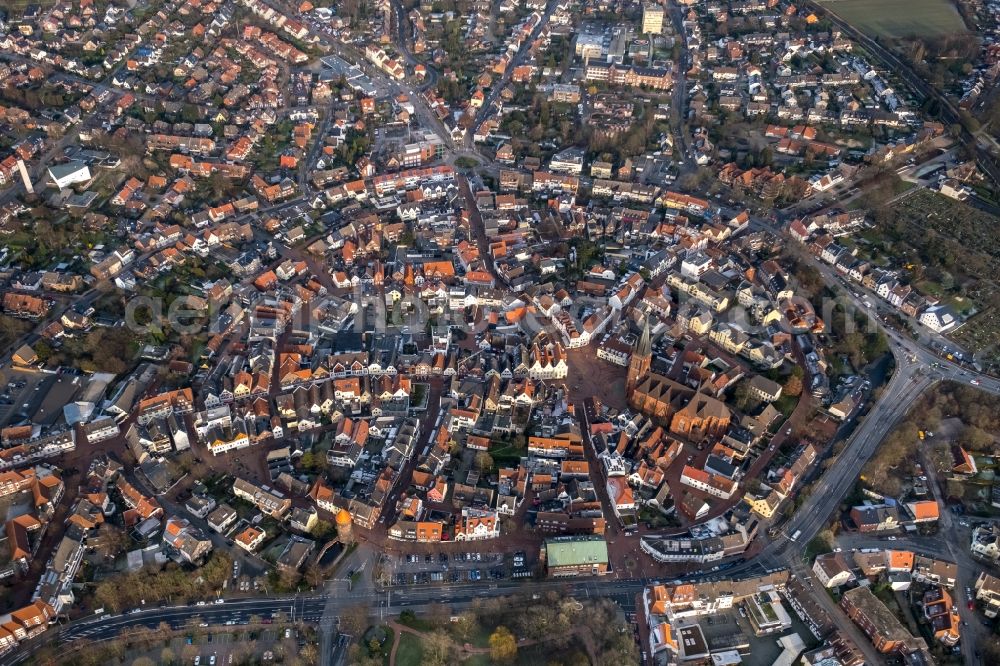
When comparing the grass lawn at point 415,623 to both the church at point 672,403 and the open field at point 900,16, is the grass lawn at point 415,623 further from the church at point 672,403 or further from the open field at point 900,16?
the open field at point 900,16

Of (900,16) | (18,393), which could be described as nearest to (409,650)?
(18,393)

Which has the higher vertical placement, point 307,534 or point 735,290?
point 735,290

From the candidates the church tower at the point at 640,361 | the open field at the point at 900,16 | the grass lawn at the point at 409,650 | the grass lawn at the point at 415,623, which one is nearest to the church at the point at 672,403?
the church tower at the point at 640,361

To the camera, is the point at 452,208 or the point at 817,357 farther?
the point at 452,208

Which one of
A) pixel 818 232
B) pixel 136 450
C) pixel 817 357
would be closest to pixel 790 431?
pixel 817 357

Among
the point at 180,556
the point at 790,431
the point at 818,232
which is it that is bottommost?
the point at 180,556

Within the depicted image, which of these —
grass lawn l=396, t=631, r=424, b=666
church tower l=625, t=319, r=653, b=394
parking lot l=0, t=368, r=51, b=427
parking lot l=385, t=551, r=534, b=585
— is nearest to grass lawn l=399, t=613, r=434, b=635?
grass lawn l=396, t=631, r=424, b=666

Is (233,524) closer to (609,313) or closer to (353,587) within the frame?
(353,587)

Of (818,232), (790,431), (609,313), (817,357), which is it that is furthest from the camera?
(818,232)
